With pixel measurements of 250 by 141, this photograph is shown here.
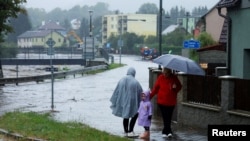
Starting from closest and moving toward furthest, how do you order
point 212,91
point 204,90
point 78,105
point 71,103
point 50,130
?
1. point 50,130
2. point 212,91
3. point 204,90
4. point 78,105
5. point 71,103

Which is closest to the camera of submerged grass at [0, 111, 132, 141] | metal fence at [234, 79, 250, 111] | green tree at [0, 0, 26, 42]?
submerged grass at [0, 111, 132, 141]

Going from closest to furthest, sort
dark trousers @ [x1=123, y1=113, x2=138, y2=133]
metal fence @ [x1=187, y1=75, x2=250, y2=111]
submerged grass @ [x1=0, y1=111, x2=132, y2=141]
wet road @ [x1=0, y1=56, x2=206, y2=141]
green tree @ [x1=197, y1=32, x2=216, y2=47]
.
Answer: submerged grass @ [x1=0, y1=111, x2=132, y2=141], metal fence @ [x1=187, y1=75, x2=250, y2=111], dark trousers @ [x1=123, y1=113, x2=138, y2=133], wet road @ [x1=0, y1=56, x2=206, y2=141], green tree @ [x1=197, y1=32, x2=216, y2=47]

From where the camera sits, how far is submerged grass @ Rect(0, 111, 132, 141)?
12047 millimetres

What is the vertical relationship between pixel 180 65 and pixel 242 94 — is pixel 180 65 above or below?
above

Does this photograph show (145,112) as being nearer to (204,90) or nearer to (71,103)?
(204,90)

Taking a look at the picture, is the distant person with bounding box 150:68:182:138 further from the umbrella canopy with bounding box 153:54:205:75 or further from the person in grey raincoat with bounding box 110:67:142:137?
the person in grey raincoat with bounding box 110:67:142:137

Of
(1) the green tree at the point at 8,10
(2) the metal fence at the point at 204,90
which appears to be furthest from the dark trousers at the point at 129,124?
(1) the green tree at the point at 8,10

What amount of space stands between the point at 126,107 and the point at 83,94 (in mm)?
15264

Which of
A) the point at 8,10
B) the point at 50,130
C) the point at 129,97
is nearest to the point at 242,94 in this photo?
the point at 129,97

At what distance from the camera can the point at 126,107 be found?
1256cm

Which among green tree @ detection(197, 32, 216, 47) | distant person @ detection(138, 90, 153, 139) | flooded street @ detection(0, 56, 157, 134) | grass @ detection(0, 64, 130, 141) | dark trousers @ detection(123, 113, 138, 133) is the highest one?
→ green tree @ detection(197, 32, 216, 47)

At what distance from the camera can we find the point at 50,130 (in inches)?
515

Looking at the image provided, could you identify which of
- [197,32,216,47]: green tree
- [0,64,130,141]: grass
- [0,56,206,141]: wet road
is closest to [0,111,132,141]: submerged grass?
[0,64,130,141]: grass

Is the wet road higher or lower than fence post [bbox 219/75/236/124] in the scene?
lower
